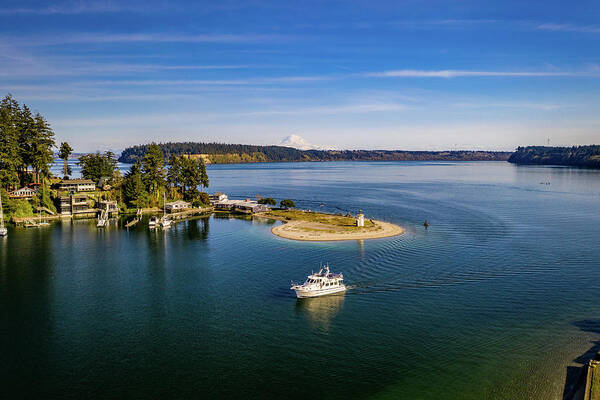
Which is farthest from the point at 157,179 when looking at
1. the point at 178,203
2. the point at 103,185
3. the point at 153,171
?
the point at 103,185

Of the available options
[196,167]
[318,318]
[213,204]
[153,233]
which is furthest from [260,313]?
[196,167]

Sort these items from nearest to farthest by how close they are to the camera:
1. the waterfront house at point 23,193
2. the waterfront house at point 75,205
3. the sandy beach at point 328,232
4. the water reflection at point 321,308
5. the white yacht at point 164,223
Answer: the water reflection at point 321,308 < the sandy beach at point 328,232 < the white yacht at point 164,223 < the waterfront house at point 23,193 < the waterfront house at point 75,205

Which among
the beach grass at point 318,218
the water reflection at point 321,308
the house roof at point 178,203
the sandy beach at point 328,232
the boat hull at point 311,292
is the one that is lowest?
the water reflection at point 321,308

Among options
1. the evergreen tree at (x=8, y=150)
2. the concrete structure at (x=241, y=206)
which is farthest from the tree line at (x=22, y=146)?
the concrete structure at (x=241, y=206)

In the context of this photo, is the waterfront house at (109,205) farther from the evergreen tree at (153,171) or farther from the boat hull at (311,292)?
the boat hull at (311,292)

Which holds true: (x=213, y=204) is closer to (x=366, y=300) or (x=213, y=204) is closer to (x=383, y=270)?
(x=383, y=270)

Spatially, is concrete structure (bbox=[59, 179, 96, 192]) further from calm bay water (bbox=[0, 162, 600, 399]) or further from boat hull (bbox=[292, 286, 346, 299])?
boat hull (bbox=[292, 286, 346, 299])
